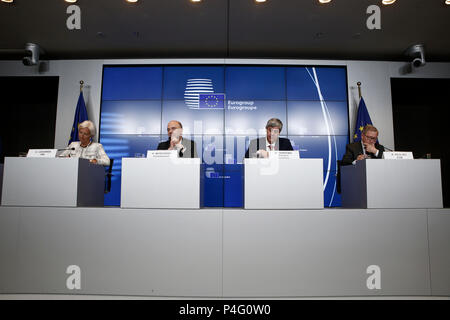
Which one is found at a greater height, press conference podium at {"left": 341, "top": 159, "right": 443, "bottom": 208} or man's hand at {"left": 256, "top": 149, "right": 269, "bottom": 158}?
man's hand at {"left": 256, "top": 149, "right": 269, "bottom": 158}

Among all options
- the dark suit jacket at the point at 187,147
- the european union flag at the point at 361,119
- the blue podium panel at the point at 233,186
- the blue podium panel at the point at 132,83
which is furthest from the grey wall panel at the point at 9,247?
the european union flag at the point at 361,119

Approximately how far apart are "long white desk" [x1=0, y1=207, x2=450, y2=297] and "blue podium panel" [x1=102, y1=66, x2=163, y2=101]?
287 cm

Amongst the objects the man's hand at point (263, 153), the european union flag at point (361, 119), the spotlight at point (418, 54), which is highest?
the spotlight at point (418, 54)

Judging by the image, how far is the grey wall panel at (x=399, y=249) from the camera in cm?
180

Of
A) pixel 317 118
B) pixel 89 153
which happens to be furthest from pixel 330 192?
pixel 89 153

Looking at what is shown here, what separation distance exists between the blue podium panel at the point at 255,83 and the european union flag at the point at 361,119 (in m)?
1.06

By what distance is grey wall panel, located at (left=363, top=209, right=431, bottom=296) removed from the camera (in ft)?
5.91

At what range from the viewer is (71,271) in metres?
1.83

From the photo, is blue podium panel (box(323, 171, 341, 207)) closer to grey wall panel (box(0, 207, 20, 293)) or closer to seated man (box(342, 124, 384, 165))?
seated man (box(342, 124, 384, 165))

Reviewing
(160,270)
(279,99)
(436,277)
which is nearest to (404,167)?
(436,277)

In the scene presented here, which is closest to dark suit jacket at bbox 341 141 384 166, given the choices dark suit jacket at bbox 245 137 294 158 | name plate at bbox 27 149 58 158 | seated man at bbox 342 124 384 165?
seated man at bbox 342 124 384 165

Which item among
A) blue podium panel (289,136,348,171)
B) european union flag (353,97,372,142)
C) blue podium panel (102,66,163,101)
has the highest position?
blue podium panel (102,66,163,101)

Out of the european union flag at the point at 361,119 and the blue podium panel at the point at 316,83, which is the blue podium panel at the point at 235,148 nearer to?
the blue podium panel at the point at 316,83

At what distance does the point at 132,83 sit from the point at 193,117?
1023 mm
